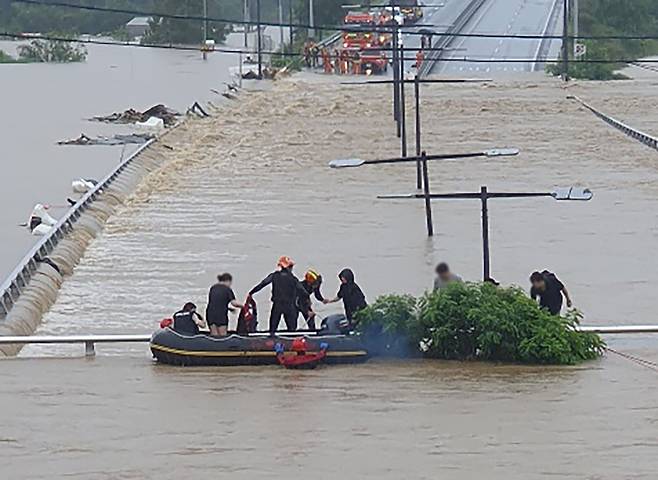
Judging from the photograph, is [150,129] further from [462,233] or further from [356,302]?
[356,302]

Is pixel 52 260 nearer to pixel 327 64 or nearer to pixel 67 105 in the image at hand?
pixel 67 105

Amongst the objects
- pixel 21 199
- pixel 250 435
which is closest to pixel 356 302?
pixel 250 435

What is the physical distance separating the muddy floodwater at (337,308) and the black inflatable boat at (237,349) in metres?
0.26

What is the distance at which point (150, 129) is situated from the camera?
242 ft

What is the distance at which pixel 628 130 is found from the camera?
217 feet

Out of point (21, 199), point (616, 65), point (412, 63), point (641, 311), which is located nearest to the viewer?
point (641, 311)

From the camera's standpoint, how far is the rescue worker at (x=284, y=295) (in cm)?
2192

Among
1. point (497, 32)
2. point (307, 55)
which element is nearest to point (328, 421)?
point (497, 32)

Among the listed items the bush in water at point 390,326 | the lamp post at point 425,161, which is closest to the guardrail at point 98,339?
the bush in water at point 390,326

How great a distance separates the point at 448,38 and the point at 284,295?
8223 cm

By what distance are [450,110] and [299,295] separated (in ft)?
176

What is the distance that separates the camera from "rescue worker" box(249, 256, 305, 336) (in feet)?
71.9

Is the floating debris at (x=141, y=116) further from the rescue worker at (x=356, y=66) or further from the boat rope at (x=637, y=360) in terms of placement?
the boat rope at (x=637, y=360)

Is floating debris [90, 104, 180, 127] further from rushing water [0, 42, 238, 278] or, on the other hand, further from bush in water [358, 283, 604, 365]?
bush in water [358, 283, 604, 365]
